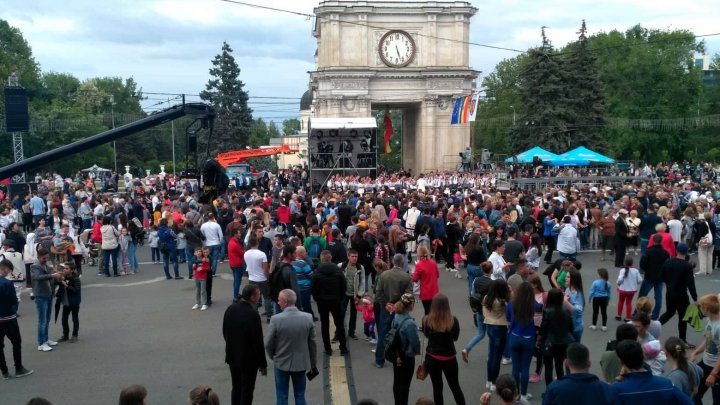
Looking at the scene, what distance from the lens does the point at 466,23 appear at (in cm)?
4997

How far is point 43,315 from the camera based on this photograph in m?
11.5

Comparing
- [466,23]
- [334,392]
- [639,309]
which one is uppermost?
[466,23]

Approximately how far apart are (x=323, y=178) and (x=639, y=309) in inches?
1210

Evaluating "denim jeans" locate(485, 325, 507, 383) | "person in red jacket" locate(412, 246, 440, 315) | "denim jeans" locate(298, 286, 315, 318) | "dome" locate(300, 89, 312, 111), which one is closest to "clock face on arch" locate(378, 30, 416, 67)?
"denim jeans" locate(298, 286, 315, 318)

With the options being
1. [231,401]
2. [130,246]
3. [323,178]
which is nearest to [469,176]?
[323,178]

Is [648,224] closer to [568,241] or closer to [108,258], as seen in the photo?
[568,241]

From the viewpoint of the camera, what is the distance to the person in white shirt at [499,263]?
1193 cm

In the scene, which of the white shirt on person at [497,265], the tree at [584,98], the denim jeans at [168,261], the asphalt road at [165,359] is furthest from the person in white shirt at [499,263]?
the tree at [584,98]

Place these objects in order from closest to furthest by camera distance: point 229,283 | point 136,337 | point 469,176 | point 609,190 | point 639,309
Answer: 1. point 639,309
2. point 136,337
3. point 229,283
4. point 609,190
5. point 469,176

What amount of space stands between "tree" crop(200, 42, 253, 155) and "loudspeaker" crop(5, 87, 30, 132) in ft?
159

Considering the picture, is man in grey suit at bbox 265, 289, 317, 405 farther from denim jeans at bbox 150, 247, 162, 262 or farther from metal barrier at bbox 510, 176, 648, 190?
metal barrier at bbox 510, 176, 648, 190

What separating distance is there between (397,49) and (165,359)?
4082 cm

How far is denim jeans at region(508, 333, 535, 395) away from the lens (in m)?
8.80

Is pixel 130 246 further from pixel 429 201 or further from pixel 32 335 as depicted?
pixel 429 201
